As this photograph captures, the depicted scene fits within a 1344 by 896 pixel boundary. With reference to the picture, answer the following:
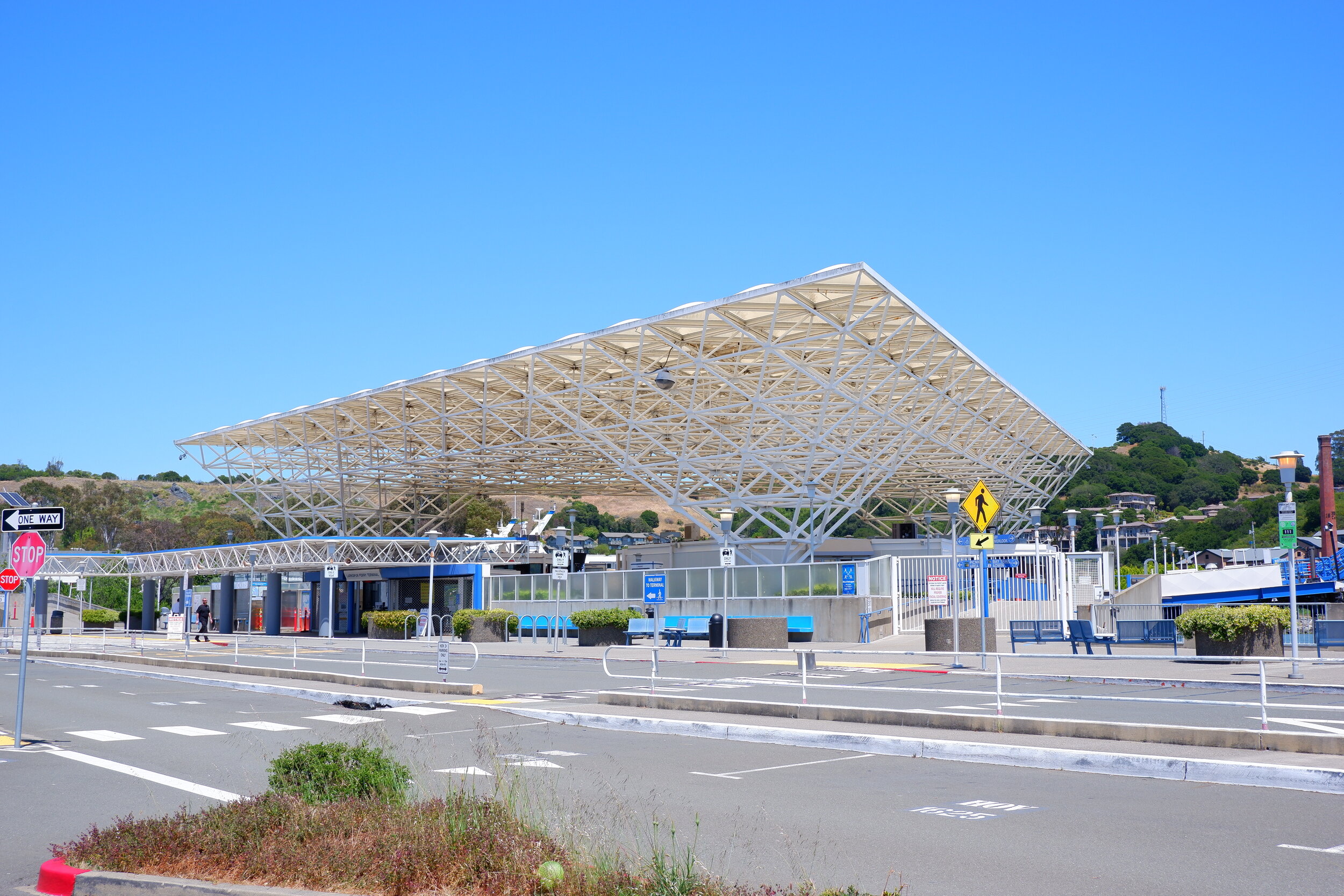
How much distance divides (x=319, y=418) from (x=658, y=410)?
19826mm

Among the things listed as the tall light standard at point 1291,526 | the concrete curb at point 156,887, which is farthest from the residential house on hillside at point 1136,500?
the concrete curb at point 156,887

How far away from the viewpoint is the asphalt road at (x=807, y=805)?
22.2 ft

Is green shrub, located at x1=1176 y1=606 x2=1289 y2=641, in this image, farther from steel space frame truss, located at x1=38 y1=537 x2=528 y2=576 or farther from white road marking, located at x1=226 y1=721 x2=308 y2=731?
steel space frame truss, located at x1=38 y1=537 x2=528 y2=576

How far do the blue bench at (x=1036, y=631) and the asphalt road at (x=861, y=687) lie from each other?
442 centimetres

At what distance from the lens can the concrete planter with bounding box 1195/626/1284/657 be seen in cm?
2392

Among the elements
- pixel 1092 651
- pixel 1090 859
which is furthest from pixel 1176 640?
pixel 1090 859

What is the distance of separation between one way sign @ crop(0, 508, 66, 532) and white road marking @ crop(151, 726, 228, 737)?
3.21 meters

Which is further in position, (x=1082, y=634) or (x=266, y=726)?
(x=1082, y=634)

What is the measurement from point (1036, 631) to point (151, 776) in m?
22.9

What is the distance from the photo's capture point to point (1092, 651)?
29703 millimetres

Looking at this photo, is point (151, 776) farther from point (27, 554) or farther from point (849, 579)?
point (849, 579)

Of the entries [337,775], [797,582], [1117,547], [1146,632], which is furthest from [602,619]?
[1117,547]

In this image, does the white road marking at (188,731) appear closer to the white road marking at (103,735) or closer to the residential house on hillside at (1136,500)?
the white road marking at (103,735)

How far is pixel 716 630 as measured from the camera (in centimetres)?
3519
